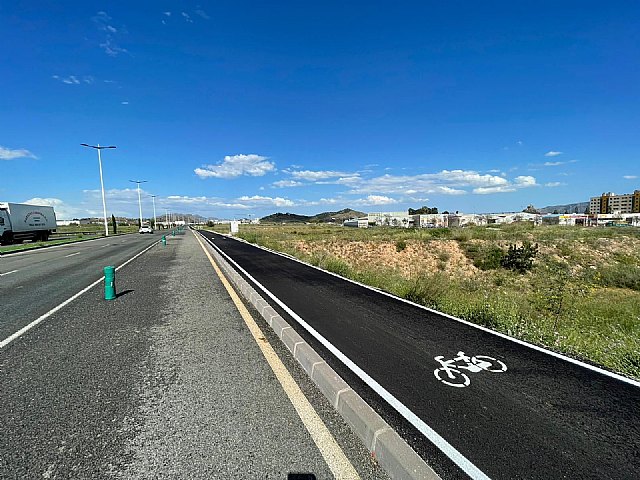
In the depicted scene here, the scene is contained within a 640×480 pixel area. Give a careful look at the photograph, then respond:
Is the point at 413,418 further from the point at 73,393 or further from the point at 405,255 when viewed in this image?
the point at 405,255

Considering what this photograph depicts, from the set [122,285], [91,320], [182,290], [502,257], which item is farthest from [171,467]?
[502,257]

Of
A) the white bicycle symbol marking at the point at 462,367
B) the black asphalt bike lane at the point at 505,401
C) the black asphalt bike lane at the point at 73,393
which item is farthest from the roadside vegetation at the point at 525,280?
the black asphalt bike lane at the point at 73,393

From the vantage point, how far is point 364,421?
276 cm

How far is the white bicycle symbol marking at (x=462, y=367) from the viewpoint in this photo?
11.7 ft

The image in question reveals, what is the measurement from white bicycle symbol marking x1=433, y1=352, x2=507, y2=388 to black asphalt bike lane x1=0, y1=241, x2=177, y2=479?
3.16 meters

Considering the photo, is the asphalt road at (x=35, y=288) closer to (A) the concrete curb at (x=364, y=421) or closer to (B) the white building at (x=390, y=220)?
(A) the concrete curb at (x=364, y=421)

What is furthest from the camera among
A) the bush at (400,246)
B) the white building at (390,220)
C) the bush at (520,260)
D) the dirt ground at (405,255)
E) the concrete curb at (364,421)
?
the white building at (390,220)

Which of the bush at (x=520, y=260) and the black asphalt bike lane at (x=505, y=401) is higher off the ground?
the black asphalt bike lane at (x=505, y=401)

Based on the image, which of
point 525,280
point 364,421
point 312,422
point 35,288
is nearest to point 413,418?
point 364,421

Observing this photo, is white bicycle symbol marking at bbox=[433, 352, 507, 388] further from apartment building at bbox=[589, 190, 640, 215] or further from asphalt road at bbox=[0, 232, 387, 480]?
apartment building at bbox=[589, 190, 640, 215]

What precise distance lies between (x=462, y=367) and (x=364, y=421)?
1790mm

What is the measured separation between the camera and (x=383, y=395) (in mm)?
3260

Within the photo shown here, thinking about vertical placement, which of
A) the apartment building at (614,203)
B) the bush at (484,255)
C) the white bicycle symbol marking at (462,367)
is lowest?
the bush at (484,255)

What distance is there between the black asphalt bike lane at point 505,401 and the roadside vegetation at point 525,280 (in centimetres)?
93
